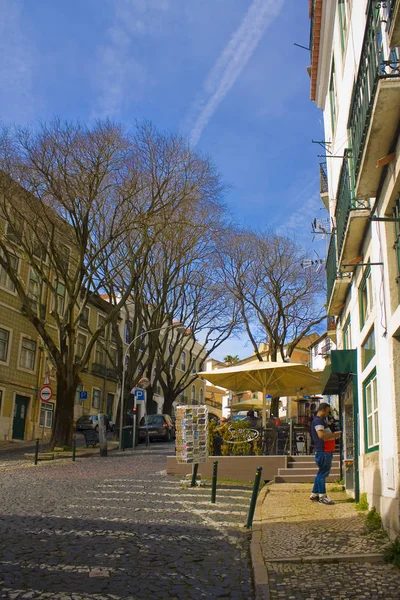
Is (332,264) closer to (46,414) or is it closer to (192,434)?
(192,434)

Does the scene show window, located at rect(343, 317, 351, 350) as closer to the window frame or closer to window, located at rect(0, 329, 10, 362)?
the window frame

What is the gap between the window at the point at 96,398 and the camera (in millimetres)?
42147

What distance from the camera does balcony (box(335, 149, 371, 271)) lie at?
9195 mm

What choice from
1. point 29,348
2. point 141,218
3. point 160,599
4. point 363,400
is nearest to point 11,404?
point 29,348

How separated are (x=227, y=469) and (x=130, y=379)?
16.0 meters

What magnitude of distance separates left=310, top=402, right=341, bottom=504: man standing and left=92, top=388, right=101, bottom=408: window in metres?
32.9

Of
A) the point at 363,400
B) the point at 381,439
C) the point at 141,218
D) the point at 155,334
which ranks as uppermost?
the point at 141,218

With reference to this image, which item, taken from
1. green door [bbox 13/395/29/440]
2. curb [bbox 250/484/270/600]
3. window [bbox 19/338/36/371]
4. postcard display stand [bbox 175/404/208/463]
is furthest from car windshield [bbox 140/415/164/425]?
curb [bbox 250/484/270/600]

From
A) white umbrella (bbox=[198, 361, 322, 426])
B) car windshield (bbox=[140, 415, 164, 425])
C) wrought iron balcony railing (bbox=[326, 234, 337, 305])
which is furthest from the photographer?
car windshield (bbox=[140, 415, 164, 425])

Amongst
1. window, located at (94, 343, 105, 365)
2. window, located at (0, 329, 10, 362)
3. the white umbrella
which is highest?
window, located at (94, 343, 105, 365)

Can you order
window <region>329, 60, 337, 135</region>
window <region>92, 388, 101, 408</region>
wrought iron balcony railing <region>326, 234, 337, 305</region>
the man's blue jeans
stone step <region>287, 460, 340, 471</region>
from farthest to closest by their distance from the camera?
window <region>92, 388, 101, 408</region> → window <region>329, 60, 337, 135</region> → stone step <region>287, 460, 340, 471</region> → wrought iron balcony railing <region>326, 234, 337, 305</region> → the man's blue jeans

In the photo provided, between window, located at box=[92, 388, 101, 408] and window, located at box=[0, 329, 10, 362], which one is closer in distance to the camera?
window, located at box=[0, 329, 10, 362]

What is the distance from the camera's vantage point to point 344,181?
35.8ft

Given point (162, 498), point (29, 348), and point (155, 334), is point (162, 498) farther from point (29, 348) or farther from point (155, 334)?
point (29, 348)
